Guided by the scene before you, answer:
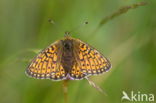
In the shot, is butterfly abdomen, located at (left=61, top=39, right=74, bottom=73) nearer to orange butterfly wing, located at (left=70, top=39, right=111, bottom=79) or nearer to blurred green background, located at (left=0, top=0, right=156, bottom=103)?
orange butterfly wing, located at (left=70, top=39, right=111, bottom=79)

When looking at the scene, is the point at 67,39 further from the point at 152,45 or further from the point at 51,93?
the point at 152,45

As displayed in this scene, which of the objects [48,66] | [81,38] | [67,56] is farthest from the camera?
[81,38]

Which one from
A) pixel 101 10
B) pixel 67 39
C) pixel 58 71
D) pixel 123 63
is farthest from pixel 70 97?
pixel 101 10

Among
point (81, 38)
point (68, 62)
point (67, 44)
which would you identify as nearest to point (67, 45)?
point (67, 44)

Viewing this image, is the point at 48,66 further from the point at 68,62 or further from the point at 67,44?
the point at 67,44

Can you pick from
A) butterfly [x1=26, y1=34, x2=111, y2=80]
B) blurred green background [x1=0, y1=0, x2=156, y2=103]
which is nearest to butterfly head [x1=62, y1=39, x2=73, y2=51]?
butterfly [x1=26, y1=34, x2=111, y2=80]
